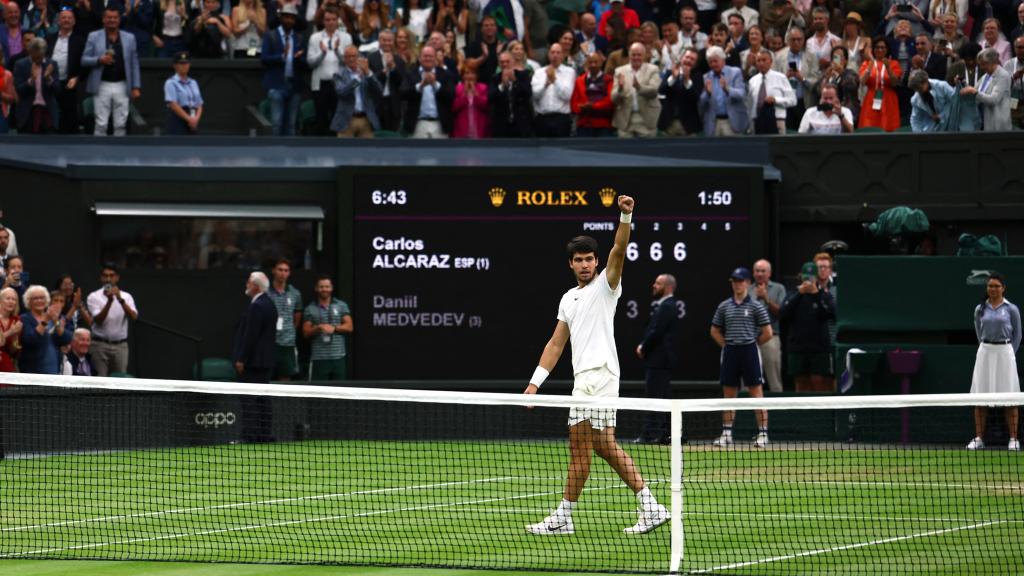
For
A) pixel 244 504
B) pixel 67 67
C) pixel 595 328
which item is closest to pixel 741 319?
pixel 244 504

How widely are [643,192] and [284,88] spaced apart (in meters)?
5.60

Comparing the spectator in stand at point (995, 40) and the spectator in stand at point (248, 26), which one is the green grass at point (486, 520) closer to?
the spectator in stand at point (995, 40)

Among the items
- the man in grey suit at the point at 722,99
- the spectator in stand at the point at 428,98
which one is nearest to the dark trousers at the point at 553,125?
the spectator in stand at the point at 428,98

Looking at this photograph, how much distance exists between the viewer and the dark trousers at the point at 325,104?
81.3ft

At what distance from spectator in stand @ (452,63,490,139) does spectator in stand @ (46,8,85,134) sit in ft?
17.0

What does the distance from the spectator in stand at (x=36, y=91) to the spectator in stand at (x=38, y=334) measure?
440cm

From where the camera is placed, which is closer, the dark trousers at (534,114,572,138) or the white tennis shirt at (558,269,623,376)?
the white tennis shirt at (558,269,623,376)

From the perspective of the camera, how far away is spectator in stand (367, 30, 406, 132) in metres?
24.6

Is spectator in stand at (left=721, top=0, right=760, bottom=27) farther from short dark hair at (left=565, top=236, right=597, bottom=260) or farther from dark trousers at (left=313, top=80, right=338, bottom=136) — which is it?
short dark hair at (left=565, top=236, right=597, bottom=260)

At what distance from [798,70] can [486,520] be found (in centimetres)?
1287

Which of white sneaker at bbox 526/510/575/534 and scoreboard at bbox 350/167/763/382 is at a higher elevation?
scoreboard at bbox 350/167/763/382

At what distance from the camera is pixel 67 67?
965 inches

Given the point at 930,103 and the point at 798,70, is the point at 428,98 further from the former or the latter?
the point at 930,103

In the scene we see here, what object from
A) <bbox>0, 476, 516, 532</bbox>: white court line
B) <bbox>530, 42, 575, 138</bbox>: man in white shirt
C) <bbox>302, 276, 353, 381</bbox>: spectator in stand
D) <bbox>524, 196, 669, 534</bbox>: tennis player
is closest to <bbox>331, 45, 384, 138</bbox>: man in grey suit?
<bbox>530, 42, 575, 138</bbox>: man in white shirt
